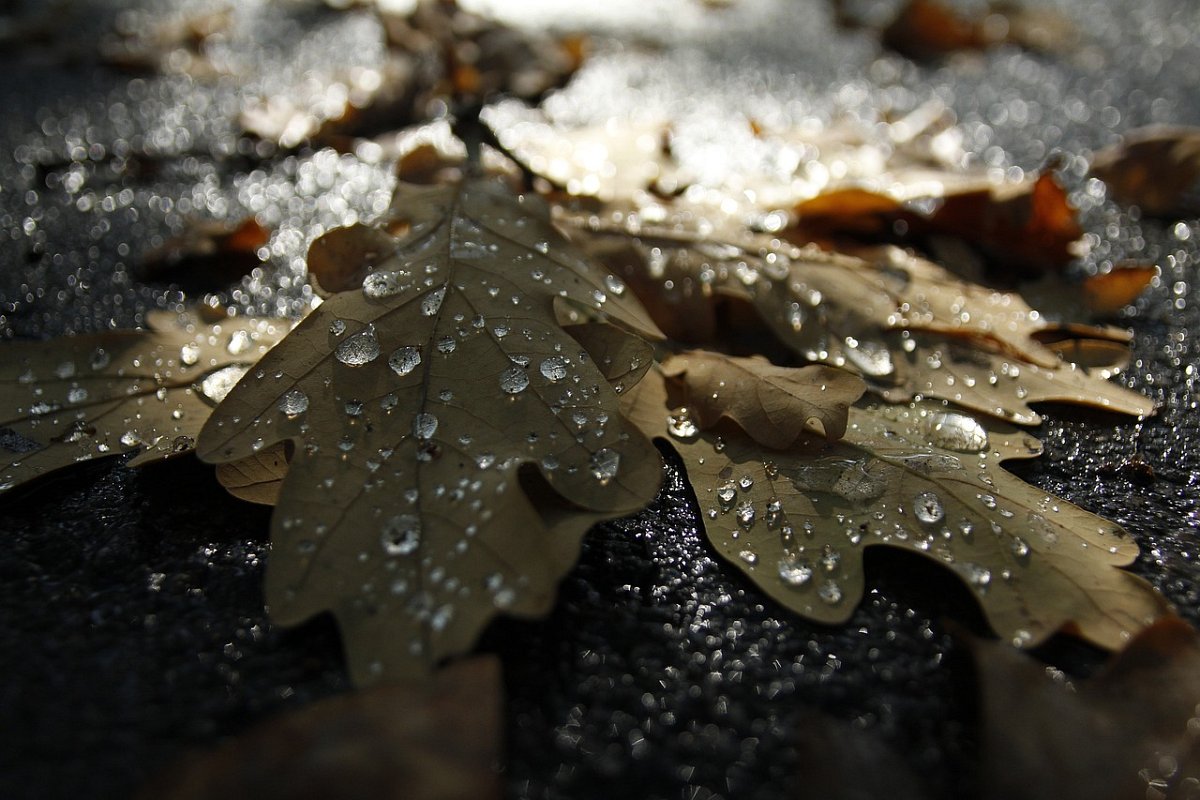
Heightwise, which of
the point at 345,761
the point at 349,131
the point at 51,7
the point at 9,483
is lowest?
the point at 51,7

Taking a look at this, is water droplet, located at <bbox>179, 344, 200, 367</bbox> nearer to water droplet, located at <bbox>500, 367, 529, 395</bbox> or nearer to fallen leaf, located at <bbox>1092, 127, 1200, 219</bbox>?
water droplet, located at <bbox>500, 367, 529, 395</bbox>

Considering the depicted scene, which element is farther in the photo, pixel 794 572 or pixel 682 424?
pixel 682 424

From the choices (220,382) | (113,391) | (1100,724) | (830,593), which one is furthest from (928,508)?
(113,391)

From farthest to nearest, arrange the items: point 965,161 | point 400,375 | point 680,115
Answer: point 680,115
point 965,161
point 400,375

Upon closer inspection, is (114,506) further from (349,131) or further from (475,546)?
(349,131)

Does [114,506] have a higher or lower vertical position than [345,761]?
lower

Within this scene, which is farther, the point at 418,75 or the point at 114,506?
the point at 418,75

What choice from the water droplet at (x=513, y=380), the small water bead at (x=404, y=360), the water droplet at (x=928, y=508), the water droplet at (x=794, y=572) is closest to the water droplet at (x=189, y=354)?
the small water bead at (x=404, y=360)

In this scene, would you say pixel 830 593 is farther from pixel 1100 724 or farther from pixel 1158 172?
pixel 1158 172

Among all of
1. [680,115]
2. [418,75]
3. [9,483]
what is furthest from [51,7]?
[9,483]
